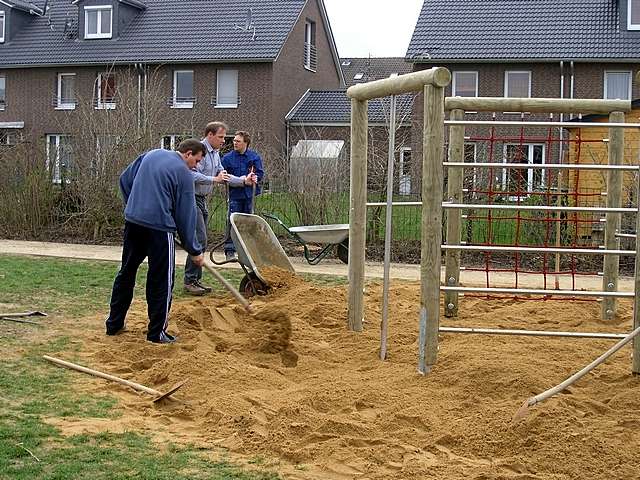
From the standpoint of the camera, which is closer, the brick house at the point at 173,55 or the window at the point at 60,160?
the window at the point at 60,160

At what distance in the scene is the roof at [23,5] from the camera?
1646 inches

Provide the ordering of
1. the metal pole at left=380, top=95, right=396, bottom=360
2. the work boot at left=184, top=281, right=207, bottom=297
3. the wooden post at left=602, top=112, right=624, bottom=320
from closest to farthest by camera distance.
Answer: the metal pole at left=380, top=95, right=396, bottom=360
the wooden post at left=602, top=112, right=624, bottom=320
the work boot at left=184, top=281, right=207, bottom=297

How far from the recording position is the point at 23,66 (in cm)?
4059

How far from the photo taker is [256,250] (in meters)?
11.1

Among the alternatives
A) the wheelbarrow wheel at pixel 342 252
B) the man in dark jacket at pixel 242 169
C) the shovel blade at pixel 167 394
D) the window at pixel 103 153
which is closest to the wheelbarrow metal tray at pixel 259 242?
the man in dark jacket at pixel 242 169

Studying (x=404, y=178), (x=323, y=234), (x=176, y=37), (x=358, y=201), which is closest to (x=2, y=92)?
(x=176, y=37)

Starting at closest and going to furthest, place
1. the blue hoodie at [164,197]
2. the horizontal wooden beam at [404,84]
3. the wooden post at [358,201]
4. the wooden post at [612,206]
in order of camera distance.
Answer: the horizontal wooden beam at [404,84] < the blue hoodie at [164,197] < the wooden post at [358,201] < the wooden post at [612,206]

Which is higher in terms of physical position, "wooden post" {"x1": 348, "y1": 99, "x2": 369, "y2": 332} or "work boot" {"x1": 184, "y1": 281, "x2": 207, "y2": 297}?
"wooden post" {"x1": 348, "y1": 99, "x2": 369, "y2": 332}

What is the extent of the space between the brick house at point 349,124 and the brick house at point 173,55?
0.80 metres

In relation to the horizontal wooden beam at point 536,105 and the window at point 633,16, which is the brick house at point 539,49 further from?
the horizontal wooden beam at point 536,105

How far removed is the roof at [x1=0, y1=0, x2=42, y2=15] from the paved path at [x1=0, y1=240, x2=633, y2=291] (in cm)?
2806

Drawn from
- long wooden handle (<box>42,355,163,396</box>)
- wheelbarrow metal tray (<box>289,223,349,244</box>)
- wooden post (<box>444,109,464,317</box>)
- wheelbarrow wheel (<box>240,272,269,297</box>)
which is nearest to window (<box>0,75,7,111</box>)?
wheelbarrow metal tray (<box>289,223,349,244</box>)

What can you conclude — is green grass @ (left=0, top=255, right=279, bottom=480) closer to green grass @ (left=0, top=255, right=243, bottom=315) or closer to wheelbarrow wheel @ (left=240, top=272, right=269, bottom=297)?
green grass @ (left=0, top=255, right=243, bottom=315)

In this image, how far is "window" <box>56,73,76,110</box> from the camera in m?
40.5
